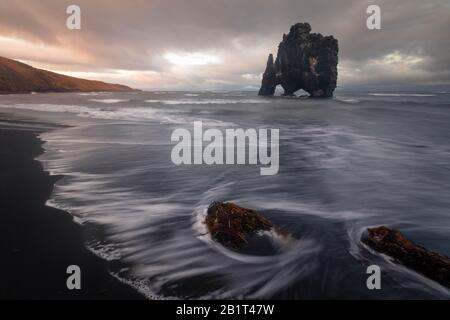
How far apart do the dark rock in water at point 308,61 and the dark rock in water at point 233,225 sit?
99112mm

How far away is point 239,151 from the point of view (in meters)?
17.2

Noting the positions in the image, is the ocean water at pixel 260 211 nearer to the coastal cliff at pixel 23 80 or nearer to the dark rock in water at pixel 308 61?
the dark rock in water at pixel 308 61

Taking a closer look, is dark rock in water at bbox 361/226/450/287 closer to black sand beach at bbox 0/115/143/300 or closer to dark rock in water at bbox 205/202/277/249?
dark rock in water at bbox 205/202/277/249

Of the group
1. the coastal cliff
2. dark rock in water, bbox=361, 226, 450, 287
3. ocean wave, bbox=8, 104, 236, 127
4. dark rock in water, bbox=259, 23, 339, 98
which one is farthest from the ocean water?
the coastal cliff

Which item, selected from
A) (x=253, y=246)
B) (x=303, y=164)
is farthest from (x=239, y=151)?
(x=253, y=246)

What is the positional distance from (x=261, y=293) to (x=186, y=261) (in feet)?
4.73

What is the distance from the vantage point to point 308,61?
323 ft

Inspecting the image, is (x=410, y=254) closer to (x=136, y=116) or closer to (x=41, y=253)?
(x=41, y=253)

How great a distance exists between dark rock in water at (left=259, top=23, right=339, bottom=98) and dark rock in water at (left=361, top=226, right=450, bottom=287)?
325ft

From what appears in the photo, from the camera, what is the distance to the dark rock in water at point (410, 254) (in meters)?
5.19

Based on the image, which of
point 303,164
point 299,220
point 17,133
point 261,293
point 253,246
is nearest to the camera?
point 261,293

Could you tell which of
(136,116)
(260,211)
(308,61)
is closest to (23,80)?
(308,61)
